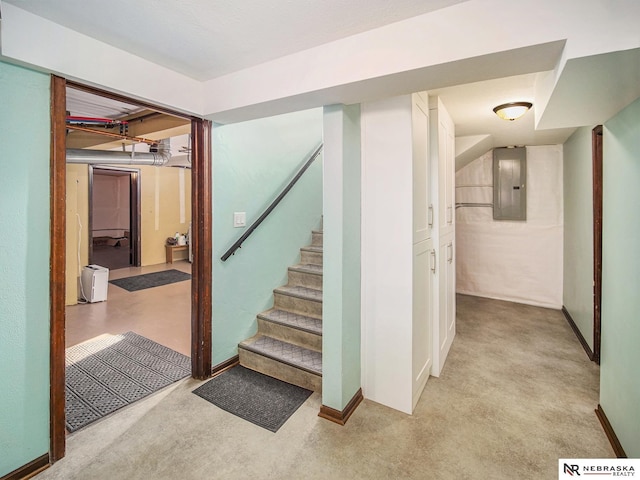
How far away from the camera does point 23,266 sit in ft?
4.93

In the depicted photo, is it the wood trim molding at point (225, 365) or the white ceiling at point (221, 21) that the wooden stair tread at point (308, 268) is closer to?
the wood trim molding at point (225, 365)

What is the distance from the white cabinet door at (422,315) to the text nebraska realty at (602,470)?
809mm

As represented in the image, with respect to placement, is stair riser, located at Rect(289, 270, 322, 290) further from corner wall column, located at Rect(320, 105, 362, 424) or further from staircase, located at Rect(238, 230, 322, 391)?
corner wall column, located at Rect(320, 105, 362, 424)

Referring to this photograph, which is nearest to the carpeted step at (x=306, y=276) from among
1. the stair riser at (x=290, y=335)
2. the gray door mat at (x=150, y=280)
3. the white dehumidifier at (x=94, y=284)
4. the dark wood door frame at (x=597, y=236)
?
the stair riser at (x=290, y=335)

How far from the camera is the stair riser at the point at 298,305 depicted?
8.93 feet

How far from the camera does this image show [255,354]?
99.8 inches

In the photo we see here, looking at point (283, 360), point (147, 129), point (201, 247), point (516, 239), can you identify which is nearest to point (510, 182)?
point (516, 239)

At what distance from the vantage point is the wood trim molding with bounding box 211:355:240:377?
2475mm

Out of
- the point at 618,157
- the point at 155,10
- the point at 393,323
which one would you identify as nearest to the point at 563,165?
the point at 618,157

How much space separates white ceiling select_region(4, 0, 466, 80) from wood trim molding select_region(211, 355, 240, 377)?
2147 millimetres

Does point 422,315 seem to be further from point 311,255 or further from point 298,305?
point 311,255

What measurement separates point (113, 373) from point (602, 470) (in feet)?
10.3

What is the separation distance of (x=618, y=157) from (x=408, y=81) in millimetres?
1220

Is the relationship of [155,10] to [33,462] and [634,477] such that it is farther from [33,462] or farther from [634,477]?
[634,477]
